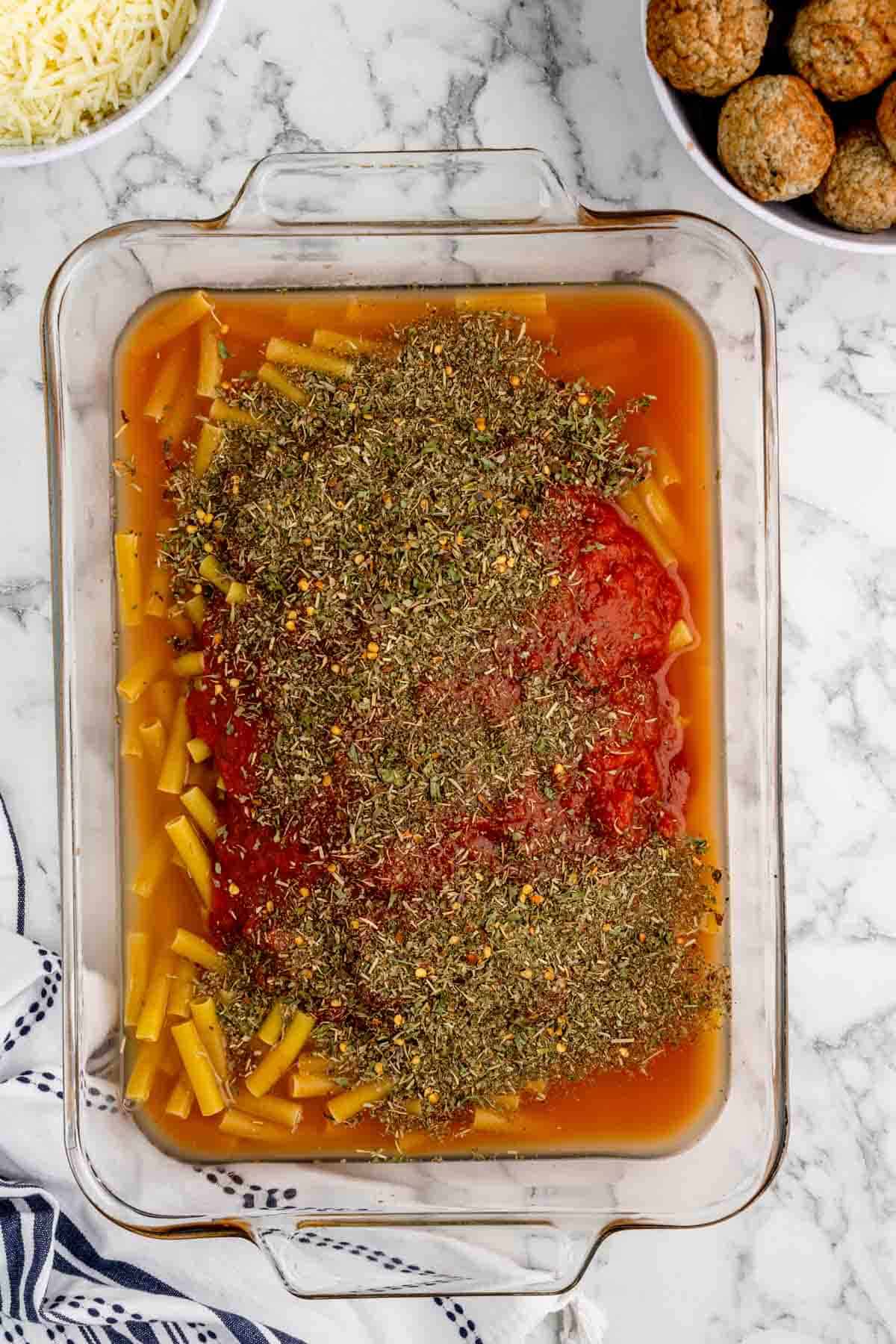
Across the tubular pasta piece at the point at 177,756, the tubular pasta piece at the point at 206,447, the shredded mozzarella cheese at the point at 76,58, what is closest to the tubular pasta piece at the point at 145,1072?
the tubular pasta piece at the point at 177,756

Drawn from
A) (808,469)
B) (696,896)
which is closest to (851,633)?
(808,469)

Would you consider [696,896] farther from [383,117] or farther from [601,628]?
[383,117]

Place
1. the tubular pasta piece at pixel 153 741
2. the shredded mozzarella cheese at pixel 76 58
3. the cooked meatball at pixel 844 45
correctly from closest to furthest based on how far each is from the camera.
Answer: the cooked meatball at pixel 844 45, the shredded mozzarella cheese at pixel 76 58, the tubular pasta piece at pixel 153 741

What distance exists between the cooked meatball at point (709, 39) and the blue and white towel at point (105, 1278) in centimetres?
139

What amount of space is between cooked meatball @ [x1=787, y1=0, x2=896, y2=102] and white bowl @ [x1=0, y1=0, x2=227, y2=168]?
739mm

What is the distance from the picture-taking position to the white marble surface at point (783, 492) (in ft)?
5.80

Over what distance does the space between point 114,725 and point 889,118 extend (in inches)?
48.6

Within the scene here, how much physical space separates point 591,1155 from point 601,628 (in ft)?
2.38

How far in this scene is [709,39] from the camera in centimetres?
147

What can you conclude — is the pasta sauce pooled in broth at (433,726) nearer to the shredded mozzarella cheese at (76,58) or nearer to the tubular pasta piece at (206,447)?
the tubular pasta piece at (206,447)

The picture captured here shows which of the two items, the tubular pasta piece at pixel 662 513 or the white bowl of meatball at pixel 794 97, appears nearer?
the white bowl of meatball at pixel 794 97

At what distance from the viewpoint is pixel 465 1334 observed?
1789mm

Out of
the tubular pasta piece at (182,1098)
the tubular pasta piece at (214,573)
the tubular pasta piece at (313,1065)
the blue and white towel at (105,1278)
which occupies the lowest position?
the blue and white towel at (105,1278)

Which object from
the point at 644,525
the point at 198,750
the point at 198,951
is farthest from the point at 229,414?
the point at 198,951
